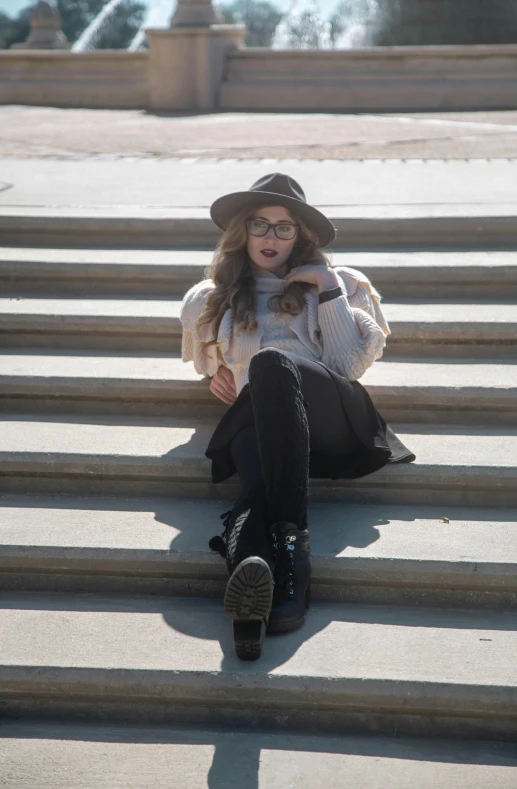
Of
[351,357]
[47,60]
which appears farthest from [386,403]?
[47,60]

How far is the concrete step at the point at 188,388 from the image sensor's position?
402cm

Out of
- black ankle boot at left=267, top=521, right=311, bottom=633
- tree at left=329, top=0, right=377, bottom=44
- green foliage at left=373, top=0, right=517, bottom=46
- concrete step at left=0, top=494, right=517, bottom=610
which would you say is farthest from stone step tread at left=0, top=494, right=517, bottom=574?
tree at left=329, top=0, right=377, bottom=44

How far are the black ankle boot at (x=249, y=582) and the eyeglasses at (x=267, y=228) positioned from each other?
118 cm

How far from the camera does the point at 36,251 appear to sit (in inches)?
203

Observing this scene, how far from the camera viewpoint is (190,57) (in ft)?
38.3

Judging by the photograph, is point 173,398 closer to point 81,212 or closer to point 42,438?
point 42,438

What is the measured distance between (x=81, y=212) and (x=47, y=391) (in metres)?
1.64

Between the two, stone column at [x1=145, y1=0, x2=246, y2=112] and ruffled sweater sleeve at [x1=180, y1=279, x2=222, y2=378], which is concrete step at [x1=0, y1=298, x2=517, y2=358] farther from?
stone column at [x1=145, y1=0, x2=246, y2=112]

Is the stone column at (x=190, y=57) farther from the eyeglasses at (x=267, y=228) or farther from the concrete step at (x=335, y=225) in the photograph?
the eyeglasses at (x=267, y=228)

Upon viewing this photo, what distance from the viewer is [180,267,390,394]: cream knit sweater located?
363 centimetres

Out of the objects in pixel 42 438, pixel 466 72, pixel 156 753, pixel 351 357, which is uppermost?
pixel 466 72

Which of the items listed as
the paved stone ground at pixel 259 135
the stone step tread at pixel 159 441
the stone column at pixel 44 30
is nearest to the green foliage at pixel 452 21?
the stone column at pixel 44 30

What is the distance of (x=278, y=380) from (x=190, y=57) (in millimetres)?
9473

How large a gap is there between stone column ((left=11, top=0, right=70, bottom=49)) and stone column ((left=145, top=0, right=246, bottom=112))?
9.47 meters
